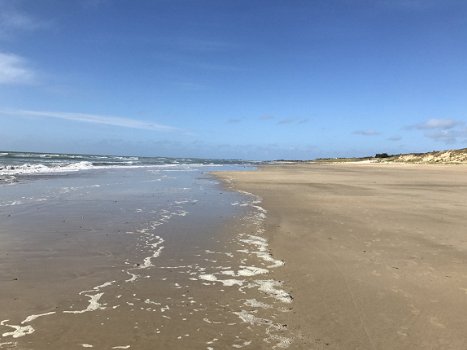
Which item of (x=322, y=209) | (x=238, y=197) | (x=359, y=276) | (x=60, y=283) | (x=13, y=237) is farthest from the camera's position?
(x=238, y=197)

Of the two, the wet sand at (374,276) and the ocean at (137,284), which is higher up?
the wet sand at (374,276)

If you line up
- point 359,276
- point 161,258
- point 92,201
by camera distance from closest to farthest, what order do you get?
point 359,276
point 161,258
point 92,201

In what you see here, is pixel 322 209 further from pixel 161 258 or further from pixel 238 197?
pixel 161 258

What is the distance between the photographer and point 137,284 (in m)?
5.81

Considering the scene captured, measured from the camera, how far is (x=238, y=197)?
17.9 m

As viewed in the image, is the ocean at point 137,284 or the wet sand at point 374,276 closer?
the ocean at point 137,284

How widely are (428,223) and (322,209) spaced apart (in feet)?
11.9

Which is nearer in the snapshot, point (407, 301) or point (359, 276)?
point (407, 301)

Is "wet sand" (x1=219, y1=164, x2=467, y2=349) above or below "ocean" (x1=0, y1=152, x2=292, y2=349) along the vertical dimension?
above

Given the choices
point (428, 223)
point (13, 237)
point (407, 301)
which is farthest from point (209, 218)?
Result: point (407, 301)

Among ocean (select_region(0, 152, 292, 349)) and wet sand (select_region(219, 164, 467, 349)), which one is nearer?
ocean (select_region(0, 152, 292, 349))

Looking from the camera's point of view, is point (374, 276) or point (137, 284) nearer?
point (137, 284)

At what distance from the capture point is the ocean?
421 centimetres

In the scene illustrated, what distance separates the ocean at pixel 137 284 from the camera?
421 cm
